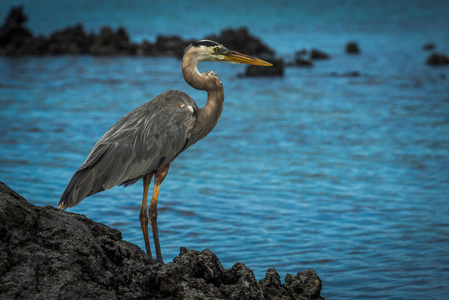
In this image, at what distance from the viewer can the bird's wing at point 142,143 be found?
599 centimetres

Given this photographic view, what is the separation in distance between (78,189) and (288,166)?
690 centimetres

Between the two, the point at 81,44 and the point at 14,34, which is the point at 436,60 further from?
the point at 14,34

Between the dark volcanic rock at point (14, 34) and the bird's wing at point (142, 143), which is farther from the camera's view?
the dark volcanic rock at point (14, 34)

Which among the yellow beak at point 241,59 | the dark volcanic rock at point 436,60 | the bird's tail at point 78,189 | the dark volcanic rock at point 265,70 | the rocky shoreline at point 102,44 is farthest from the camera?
the rocky shoreline at point 102,44

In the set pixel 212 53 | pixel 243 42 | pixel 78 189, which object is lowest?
pixel 78 189

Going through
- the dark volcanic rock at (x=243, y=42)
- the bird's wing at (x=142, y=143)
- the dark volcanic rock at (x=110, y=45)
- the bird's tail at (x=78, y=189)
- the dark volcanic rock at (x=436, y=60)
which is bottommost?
the bird's tail at (x=78, y=189)

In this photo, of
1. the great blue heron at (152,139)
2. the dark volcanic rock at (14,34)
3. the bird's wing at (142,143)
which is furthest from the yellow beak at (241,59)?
the dark volcanic rock at (14,34)

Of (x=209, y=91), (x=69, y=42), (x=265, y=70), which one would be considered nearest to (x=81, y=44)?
(x=69, y=42)

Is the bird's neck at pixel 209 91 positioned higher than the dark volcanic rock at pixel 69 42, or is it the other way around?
the dark volcanic rock at pixel 69 42

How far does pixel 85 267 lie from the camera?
174 inches

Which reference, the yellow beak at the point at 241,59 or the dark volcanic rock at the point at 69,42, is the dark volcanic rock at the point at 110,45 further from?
the yellow beak at the point at 241,59

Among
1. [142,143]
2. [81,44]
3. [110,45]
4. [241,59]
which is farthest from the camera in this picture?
[81,44]

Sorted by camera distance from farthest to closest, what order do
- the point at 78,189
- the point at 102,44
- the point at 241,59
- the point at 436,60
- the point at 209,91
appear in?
1. the point at 102,44
2. the point at 436,60
3. the point at 241,59
4. the point at 209,91
5. the point at 78,189

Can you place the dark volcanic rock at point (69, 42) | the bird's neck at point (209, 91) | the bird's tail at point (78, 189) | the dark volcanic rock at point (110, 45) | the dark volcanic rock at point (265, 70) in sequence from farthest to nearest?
the dark volcanic rock at point (69, 42) < the dark volcanic rock at point (110, 45) < the dark volcanic rock at point (265, 70) < the bird's neck at point (209, 91) < the bird's tail at point (78, 189)
